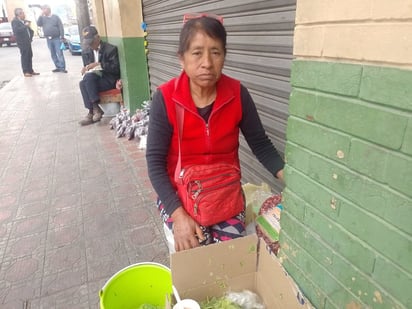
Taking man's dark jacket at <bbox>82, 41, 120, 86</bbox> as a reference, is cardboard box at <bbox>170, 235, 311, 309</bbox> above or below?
below

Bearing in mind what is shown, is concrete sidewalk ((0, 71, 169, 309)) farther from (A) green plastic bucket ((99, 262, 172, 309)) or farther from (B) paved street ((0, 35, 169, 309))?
(A) green plastic bucket ((99, 262, 172, 309))

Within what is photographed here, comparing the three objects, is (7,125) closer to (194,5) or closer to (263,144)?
(194,5)

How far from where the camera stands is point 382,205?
1030 mm

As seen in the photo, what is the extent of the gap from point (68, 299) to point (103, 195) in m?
1.49

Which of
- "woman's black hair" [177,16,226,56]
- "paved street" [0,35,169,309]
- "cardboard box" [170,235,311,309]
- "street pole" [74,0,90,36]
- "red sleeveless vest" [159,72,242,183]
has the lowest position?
"paved street" [0,35,169,309]

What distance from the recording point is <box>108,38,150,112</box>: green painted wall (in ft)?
20.1

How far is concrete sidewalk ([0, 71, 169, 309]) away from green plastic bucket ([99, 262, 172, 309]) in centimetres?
49

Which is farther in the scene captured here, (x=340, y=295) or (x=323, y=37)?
(x=340, y=295)

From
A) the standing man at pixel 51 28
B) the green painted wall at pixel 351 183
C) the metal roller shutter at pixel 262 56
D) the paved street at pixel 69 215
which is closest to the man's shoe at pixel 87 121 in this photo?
the paved street at pixel 69 215

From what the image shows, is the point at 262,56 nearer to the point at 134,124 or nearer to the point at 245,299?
the point at 245,299

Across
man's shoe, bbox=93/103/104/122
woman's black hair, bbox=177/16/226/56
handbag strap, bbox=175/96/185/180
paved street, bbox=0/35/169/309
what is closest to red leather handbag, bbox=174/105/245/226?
handbag strap, bbox=175/96/185/180

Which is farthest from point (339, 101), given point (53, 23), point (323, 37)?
point (53, 23)

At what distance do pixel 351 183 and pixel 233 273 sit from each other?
84 cm

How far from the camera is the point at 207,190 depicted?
5.80 ft
